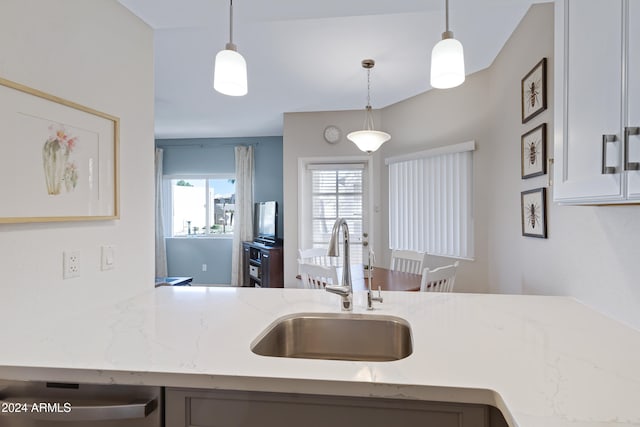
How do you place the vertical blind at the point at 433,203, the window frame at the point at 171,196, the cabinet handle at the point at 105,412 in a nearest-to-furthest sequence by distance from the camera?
the cabinet handle at the point at 105,412 → the vertical blind at the point at 433,203 → the window frame at the point at 171,196

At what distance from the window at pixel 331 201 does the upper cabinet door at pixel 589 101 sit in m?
3.19

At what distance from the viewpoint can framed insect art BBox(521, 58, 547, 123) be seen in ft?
6.25

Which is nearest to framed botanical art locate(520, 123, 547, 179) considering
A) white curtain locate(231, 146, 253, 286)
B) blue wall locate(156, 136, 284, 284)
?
blue wall locate(156, 136, 284, 284)

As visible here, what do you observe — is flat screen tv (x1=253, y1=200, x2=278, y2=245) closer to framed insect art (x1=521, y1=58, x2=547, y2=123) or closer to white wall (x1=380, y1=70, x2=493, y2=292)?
white wall (x1=380, y1=70, x2=493, y2=292)

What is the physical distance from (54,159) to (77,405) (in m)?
0.84

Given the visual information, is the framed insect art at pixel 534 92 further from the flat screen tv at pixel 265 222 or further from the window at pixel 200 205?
the window at pixel 200 205

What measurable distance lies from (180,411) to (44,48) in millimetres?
1292

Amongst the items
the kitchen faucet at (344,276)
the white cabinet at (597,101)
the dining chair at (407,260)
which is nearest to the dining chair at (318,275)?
the kitchen faucet at (344,276)

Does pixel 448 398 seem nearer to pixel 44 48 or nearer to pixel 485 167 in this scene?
pixel 44 48

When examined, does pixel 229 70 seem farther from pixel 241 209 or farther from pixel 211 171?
pixel 211 171

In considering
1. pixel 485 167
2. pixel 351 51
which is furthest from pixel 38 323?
pixel 485 167

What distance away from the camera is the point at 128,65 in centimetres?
164

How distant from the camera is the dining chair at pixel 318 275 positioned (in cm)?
219

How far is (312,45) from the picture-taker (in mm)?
2650
